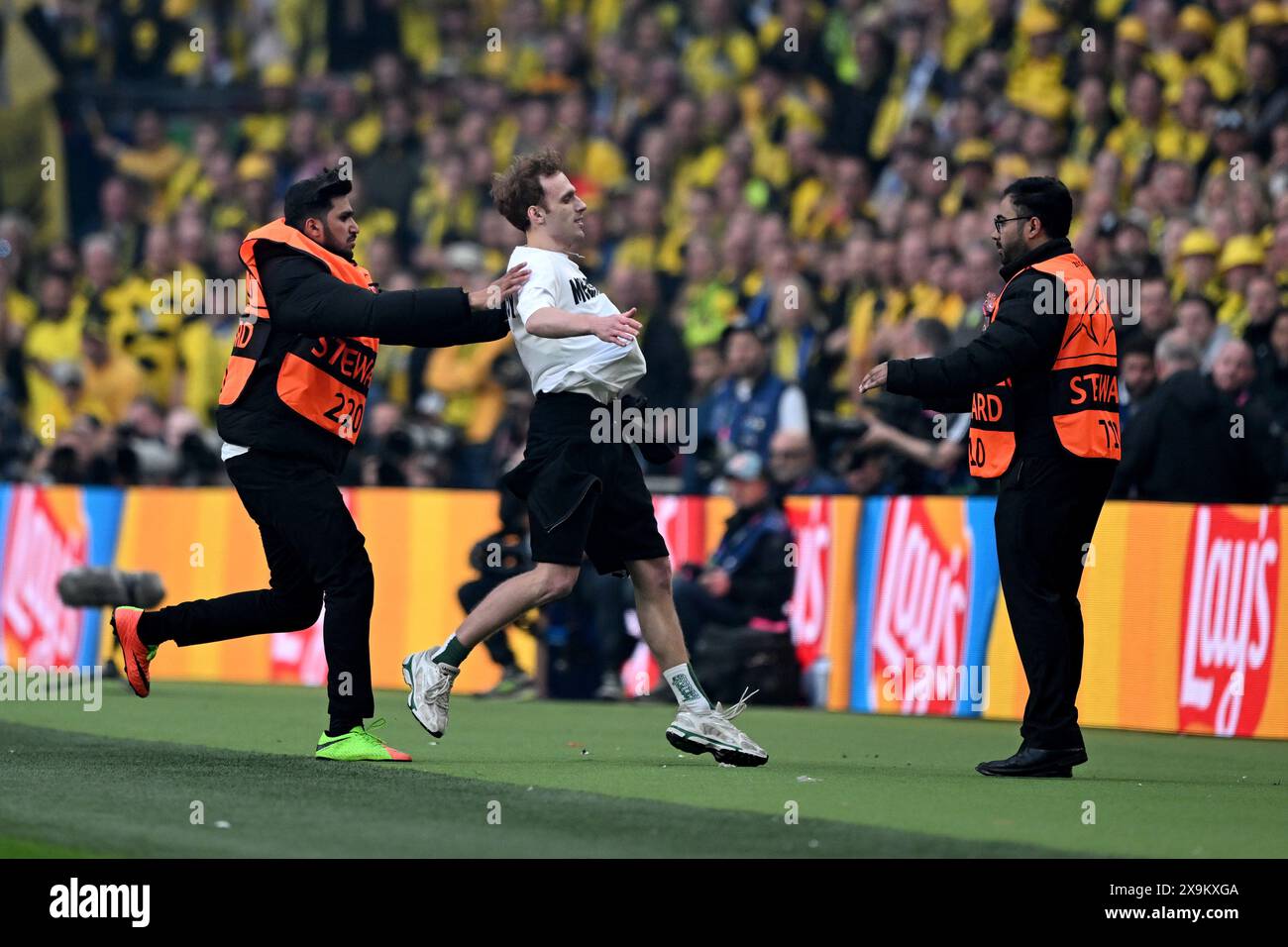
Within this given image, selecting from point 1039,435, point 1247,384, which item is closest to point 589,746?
point 1039,435

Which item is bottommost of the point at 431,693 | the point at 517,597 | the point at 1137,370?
the point at 431,693

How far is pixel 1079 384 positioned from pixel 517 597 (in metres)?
2.34

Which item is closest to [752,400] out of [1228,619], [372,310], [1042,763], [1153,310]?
[1153,310]

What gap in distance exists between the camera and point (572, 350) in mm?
9312

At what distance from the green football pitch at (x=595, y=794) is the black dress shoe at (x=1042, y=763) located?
0.14 meters

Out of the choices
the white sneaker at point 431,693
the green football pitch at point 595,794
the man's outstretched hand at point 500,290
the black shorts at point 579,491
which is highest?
the man's outstretched hand at point 500,290

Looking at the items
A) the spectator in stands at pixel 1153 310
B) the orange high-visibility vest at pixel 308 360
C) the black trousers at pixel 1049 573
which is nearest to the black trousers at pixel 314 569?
the orange high-visibility vest at pixel 308 360

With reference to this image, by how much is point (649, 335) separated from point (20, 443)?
215 inches

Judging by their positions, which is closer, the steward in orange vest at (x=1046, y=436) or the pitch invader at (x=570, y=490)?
the steward in orange vest at (x=1046, y=436)

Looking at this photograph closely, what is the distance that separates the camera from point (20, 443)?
754 inches

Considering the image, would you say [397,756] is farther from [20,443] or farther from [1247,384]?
[20,443]

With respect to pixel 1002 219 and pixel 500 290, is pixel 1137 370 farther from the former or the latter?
pixel 500 290

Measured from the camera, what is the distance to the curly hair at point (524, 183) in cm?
938

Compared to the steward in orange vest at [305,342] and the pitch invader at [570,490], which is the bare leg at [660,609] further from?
the steward in orange vest at [305,342]
